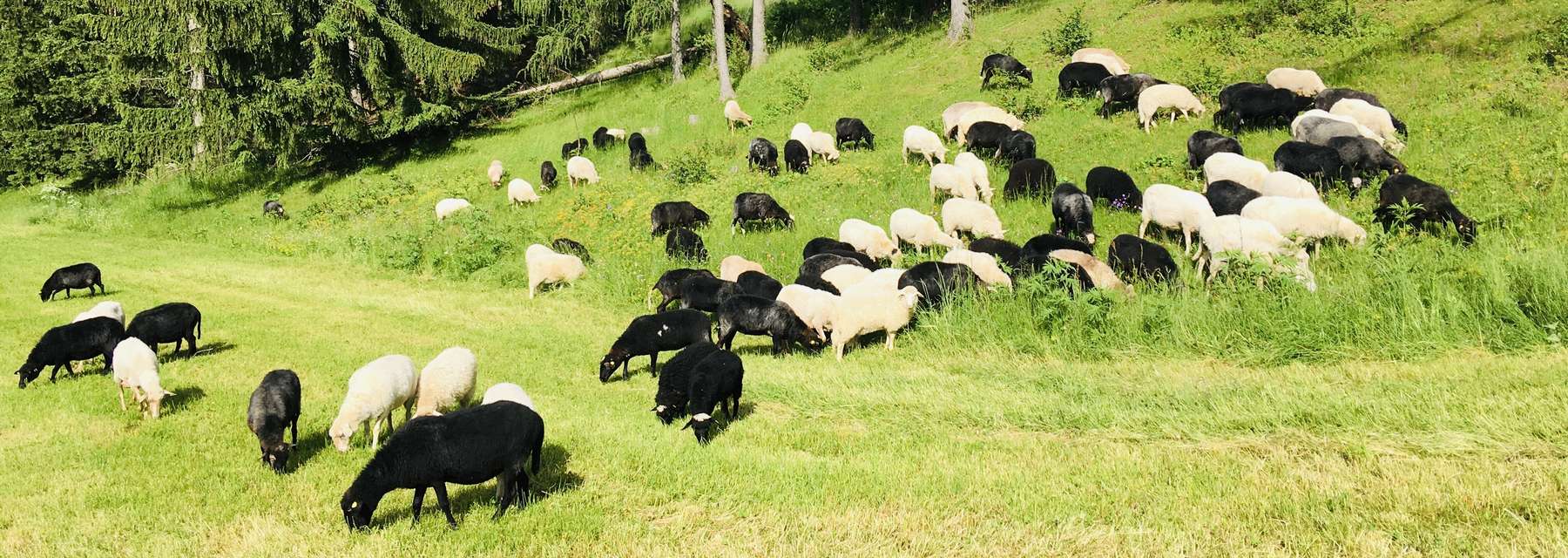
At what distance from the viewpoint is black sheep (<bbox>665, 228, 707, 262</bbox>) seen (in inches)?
596

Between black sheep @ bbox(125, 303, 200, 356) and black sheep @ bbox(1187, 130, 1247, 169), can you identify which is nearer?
black sheep @ bbox(125, 303, 200, 356)

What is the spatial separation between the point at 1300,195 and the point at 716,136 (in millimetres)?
15329

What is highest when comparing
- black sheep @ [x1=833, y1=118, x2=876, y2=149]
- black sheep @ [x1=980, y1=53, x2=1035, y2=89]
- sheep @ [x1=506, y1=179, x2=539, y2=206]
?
black sheep @ [x1=980, y1=53, x2=1035, y2=89]

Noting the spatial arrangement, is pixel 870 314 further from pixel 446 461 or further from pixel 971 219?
pixel 446 461

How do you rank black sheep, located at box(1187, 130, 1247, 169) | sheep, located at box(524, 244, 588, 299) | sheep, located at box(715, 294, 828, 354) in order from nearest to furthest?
1. sheep, located at box(715, 294, 828, 354)
2. black sheep, located at box(1187, 130, 1247, 169)
3. sheep, located at box(524, 244, 588, 299)

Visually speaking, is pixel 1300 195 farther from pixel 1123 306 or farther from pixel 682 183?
pixel 682 183

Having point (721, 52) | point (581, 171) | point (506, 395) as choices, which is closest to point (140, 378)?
point (506, 395)

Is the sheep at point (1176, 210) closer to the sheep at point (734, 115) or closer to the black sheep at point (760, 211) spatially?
the black sheep at point (760, 211)

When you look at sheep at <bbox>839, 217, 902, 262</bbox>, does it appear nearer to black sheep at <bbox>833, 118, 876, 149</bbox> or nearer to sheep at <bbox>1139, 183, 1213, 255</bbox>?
sheep at <bbox>1139, 183, 1213, 255</bbox>

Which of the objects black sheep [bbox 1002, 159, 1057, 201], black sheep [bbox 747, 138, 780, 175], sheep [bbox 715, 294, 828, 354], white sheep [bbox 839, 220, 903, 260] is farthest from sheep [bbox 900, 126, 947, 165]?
sheep [bbox 715, 294, 828, 354]

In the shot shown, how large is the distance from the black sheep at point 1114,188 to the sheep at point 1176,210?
90 cm

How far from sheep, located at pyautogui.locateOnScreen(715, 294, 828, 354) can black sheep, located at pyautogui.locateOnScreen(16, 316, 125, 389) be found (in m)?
6.98

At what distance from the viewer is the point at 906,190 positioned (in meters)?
16.5

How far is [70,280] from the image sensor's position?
15.9m
